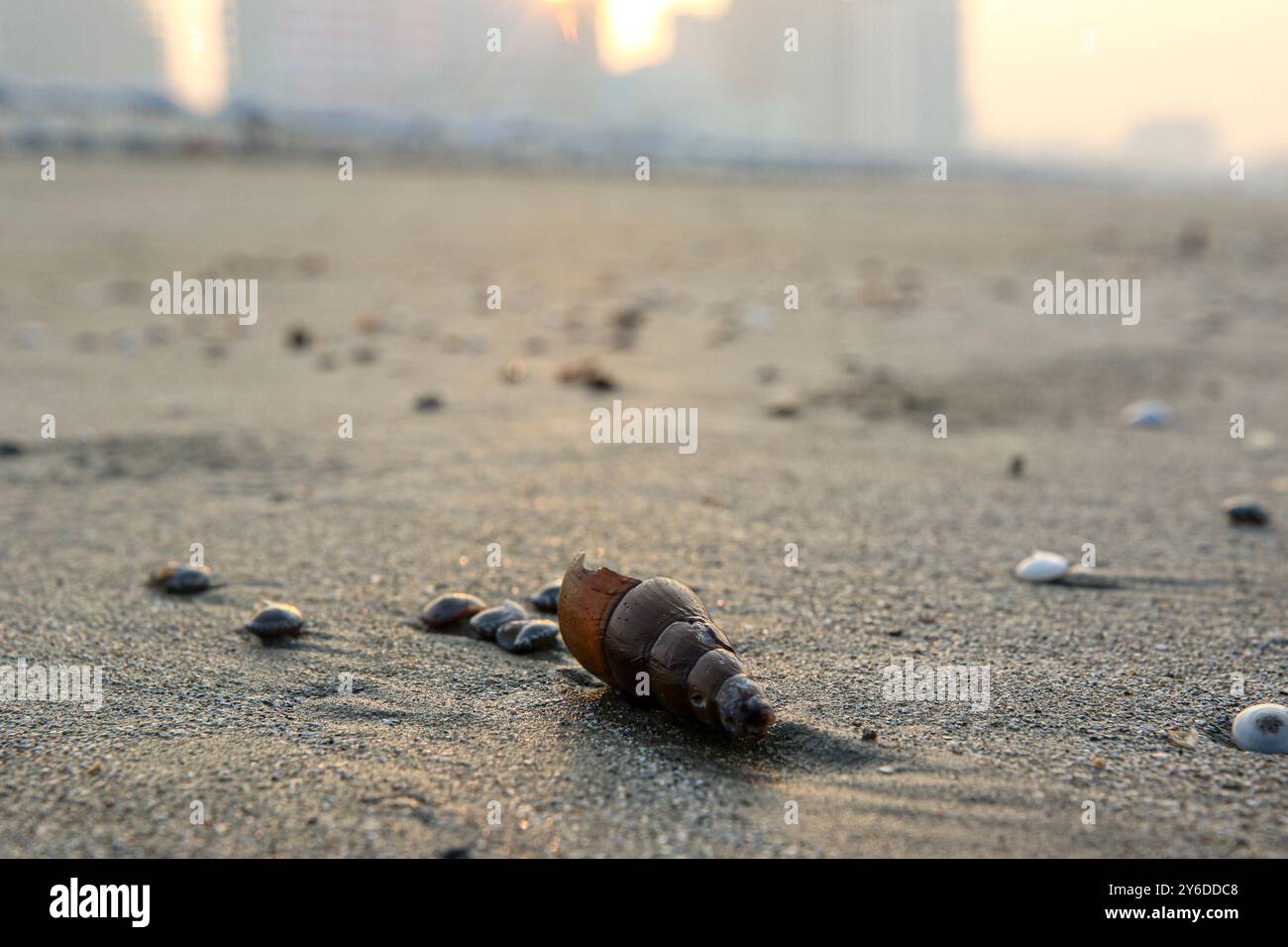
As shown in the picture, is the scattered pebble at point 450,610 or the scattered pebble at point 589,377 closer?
the scattered pebble at point 450,610

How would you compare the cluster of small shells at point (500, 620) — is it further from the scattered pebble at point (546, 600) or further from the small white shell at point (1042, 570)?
the small white shell at point (1042, 570)

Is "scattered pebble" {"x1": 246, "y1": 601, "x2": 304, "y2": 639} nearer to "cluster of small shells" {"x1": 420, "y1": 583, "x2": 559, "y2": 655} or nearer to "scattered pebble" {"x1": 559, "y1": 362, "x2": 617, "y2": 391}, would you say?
"cluster of small shells" {"x1": 420, "y1": 583, "x2": 559, "y2": 655}

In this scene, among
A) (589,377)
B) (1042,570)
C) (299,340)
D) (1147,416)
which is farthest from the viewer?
(299,340)

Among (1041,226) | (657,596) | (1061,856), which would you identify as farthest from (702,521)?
(1041,226)

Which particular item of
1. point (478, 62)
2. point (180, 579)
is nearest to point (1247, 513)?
point (180, 579)

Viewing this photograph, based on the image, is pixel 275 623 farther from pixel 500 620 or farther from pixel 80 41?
pixel 80 41

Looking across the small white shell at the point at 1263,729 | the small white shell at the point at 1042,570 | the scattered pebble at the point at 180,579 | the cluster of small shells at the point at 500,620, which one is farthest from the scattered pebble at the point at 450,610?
the small white shell at the point at 1263,729
